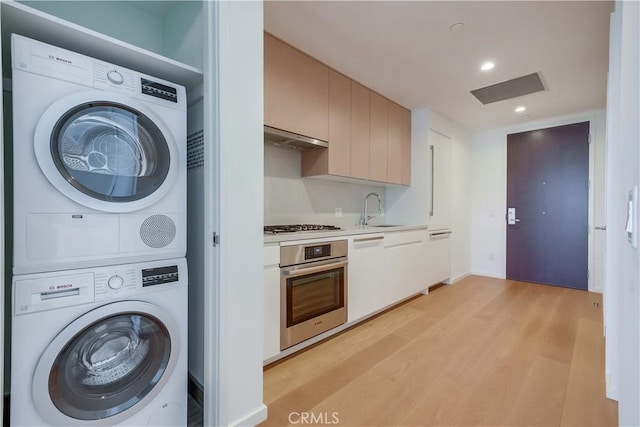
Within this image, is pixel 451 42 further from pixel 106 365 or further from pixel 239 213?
pixel 106 365

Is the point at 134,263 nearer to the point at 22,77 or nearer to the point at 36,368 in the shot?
the point at 36,368

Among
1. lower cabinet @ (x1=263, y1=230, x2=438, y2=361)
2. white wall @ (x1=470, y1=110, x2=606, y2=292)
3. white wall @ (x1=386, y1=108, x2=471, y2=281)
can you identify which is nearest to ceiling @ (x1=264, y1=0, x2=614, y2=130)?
white wall @ (x1=386, y1=108, x2=471, y2=281)

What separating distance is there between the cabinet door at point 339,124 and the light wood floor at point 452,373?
1.49m

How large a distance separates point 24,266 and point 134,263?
1.06ft

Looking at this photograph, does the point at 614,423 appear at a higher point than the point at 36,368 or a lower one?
lower

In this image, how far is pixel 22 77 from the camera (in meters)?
0.99

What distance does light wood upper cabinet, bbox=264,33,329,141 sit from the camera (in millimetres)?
2125

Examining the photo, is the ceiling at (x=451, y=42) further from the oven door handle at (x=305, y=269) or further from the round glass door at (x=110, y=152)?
the oven door handle at (x=305, y=269)

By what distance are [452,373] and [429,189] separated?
7.34 feet

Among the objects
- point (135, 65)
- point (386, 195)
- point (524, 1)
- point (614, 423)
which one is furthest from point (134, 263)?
point (386, 195)

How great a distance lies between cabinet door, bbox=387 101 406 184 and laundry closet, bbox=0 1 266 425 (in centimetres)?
218

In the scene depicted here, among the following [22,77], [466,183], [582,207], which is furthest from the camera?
[466,183]

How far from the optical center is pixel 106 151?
118cm

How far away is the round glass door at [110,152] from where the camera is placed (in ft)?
3.58
